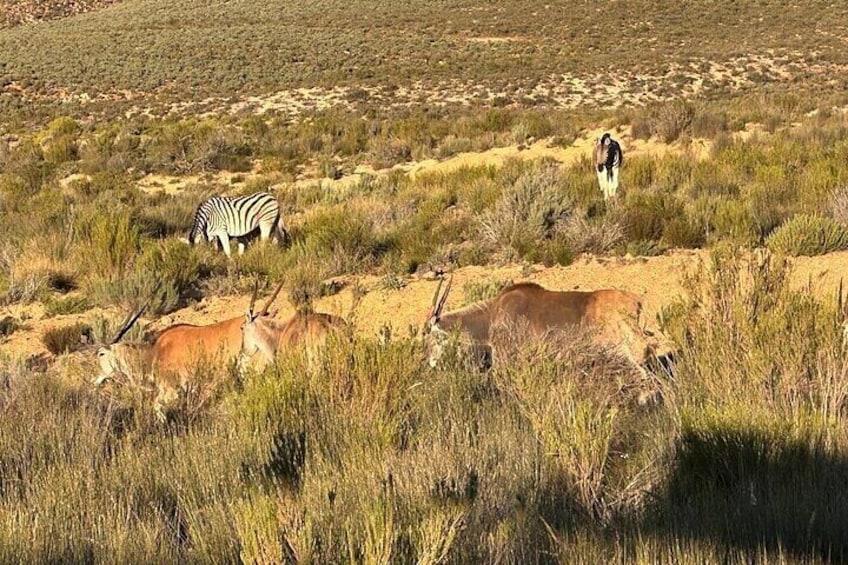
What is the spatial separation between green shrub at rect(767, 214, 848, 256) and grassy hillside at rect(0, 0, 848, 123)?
1086 inches

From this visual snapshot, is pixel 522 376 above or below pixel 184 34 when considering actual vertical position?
below

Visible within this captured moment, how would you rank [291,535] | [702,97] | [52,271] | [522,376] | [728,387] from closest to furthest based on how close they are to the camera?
[291,535]
[728,387]
[522,376]
[52,271]
[702,97]

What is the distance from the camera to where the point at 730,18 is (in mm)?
64125

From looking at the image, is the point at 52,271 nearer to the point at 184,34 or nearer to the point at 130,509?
the point at 130,509

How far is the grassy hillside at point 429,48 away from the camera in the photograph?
43719 mm

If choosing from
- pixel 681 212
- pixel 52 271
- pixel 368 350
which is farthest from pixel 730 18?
pixel 368 350

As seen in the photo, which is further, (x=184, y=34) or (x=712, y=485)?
(x=184, y=34)

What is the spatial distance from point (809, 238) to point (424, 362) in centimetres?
643

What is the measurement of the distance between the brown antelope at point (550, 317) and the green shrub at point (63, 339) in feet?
15.0

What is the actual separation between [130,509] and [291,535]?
3.45 feet

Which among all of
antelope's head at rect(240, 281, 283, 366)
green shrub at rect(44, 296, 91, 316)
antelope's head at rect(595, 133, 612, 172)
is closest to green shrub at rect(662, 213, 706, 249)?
antelope's head at rect(595, 133, 612, 172)

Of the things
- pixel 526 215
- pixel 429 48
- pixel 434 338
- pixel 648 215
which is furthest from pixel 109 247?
pixel 429 48

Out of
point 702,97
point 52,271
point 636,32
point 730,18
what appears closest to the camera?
point 52,271

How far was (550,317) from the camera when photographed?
666 cm
